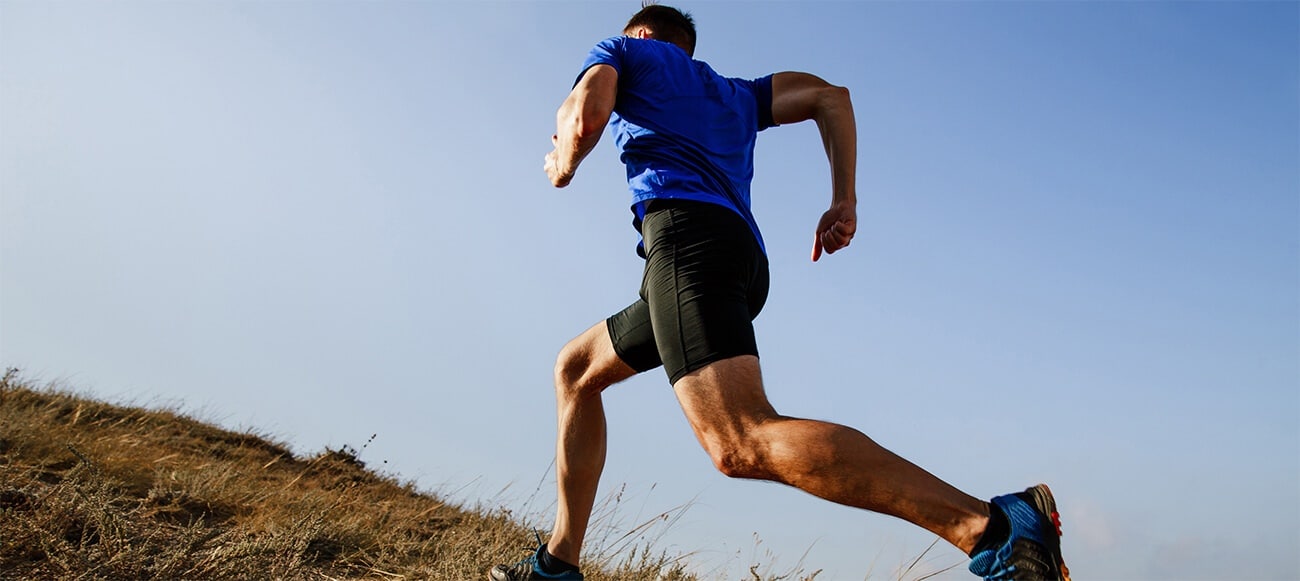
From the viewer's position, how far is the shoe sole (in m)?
1.85

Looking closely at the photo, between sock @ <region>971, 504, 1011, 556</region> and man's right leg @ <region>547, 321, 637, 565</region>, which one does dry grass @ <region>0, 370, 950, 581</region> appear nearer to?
man's right leg @ <region>547, 321, 637, 565</region>

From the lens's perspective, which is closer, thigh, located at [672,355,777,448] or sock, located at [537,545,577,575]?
thigh, located at [672,355,777,448]

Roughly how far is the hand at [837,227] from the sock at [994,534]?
99 centimetres

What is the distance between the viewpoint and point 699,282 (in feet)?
7.45

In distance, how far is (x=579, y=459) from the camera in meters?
3.02

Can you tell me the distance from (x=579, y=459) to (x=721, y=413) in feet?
3.42

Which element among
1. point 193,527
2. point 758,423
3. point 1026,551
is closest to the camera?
point 1026,551

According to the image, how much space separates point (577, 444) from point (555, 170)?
3.21 ft

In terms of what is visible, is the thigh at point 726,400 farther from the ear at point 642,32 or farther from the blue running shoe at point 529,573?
the ear at point 642,32

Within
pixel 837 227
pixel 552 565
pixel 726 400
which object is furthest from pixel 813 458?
pixel 552 565

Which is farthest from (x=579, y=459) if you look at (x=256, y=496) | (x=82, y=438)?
(x=82, y=438)

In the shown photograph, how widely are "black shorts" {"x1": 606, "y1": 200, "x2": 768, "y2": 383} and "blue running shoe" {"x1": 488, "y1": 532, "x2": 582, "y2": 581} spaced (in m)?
1.03

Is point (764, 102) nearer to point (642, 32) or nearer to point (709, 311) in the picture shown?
point (642, 32)

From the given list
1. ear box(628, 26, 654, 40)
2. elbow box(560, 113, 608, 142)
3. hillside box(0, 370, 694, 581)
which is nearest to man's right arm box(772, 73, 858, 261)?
ear box(628, 26, 654, 40)
